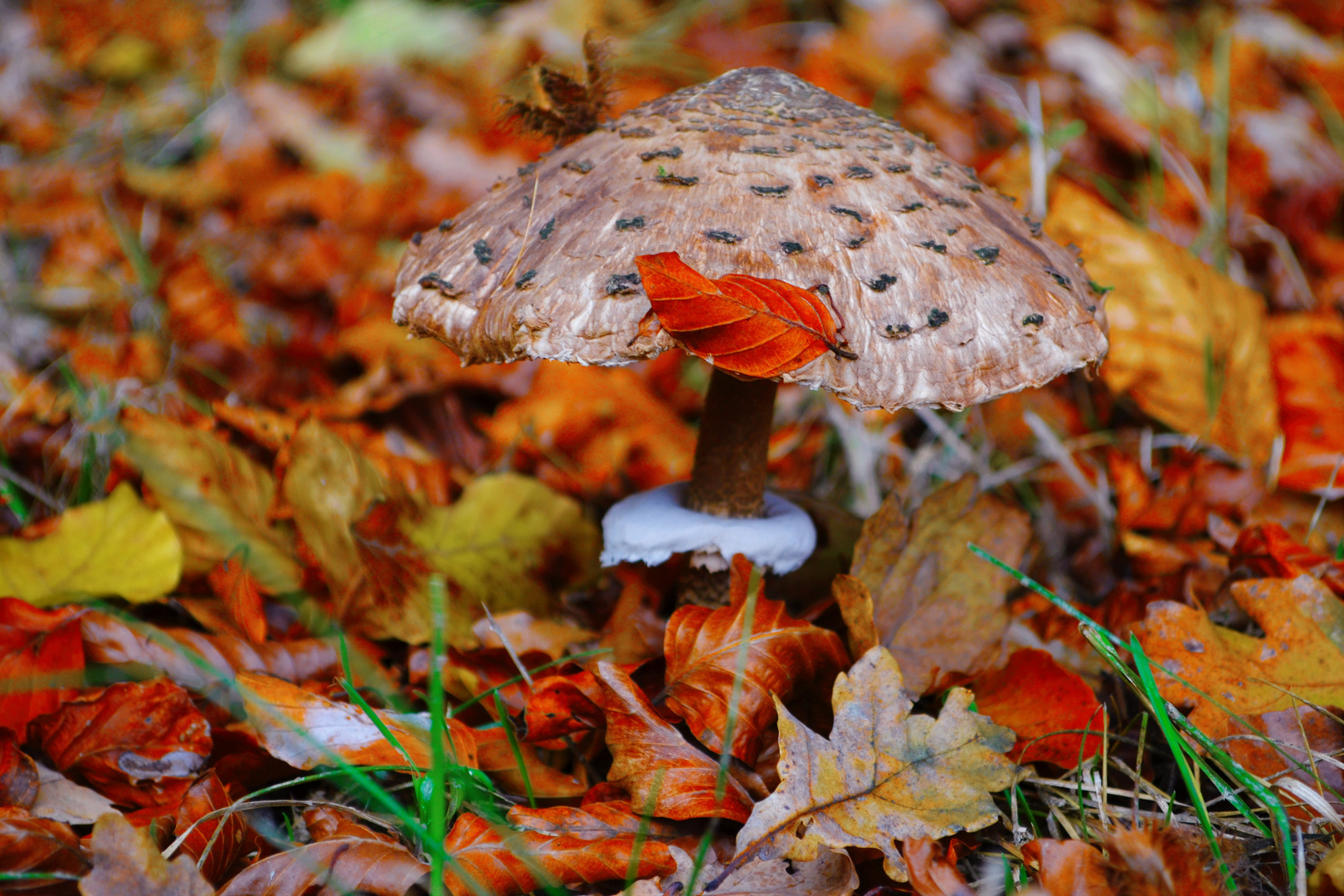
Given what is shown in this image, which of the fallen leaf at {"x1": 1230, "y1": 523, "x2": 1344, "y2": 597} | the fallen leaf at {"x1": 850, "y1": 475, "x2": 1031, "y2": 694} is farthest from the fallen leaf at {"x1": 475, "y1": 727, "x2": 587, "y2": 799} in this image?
the fallen leaf at {"x1": 1230, "y1": 523, "x2": 1344, "y2": 597}

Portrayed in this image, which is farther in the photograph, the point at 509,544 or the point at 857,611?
the point at 509,544

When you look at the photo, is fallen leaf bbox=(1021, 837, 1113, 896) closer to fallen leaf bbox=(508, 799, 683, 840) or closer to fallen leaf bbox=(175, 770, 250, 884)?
fallen leaf bbox=(508, 799, 683, 840)

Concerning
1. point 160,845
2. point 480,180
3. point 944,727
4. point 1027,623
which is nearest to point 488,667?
point 160,845

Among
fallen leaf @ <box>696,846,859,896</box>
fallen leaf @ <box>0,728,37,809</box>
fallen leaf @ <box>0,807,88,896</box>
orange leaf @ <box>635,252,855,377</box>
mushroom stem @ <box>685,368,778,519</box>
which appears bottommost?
fallen leaf @ <box>696,846,859,896</box>

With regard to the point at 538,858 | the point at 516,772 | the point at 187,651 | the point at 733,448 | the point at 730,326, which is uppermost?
the point at 730,326

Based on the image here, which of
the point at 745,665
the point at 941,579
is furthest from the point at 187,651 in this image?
the point at 941,579

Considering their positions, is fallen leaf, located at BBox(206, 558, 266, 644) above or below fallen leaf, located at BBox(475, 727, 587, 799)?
above

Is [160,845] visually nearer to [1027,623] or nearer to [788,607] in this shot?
[788,607]

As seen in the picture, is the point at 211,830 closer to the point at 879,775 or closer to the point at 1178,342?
the point at 879,775
